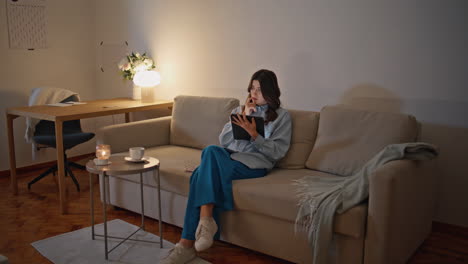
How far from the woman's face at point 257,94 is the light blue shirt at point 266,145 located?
0.04 m

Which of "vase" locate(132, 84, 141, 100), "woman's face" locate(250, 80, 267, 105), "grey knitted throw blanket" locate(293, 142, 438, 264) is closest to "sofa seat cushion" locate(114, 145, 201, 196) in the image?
"woman's face" locate(250, 80, 267, 105)

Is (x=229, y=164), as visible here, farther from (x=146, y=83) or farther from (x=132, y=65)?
(x=132, y=65)

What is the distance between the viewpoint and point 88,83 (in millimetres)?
5145

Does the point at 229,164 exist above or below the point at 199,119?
below

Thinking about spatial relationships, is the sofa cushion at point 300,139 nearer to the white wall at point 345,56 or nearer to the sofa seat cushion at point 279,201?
the sofa seat cushion at point 279,201

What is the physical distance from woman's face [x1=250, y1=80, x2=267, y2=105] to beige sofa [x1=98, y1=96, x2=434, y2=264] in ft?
0.86

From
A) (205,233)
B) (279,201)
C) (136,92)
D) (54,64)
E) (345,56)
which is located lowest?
(205,233)

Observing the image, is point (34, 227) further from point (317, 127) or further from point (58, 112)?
point (317, 127)

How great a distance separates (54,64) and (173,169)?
8.13 feet

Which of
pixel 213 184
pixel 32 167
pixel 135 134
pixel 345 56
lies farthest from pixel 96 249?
pixel 32 167

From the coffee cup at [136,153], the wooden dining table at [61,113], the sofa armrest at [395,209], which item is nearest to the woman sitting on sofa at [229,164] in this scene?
the coffee cup at [136,153]

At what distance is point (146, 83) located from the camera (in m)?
4.31

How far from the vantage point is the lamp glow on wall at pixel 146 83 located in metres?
4.30

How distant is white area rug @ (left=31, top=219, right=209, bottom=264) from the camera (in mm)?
2670
